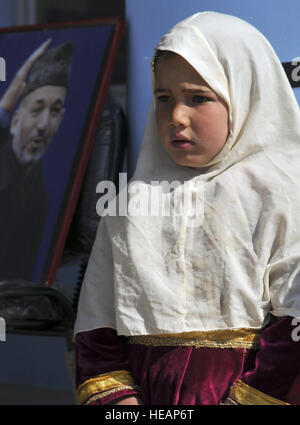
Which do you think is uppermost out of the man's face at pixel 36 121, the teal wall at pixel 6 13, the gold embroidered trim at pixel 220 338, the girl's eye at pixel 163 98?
the teal wall at pixel 6 13

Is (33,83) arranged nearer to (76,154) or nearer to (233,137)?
(76,154)

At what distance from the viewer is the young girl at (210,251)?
1.62m

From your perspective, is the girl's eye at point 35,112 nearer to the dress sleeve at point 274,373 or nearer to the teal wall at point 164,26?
the teal wall at point 164,26

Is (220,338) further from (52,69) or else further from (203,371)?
(52,69)

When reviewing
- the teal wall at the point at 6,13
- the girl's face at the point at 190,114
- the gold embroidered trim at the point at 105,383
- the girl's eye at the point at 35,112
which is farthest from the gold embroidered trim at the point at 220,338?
the teal wall at the point at 6,13

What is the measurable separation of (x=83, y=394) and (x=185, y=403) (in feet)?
0.80

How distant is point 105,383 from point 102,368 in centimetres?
4

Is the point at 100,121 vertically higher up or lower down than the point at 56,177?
higher up

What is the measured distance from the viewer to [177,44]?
1.66 meters

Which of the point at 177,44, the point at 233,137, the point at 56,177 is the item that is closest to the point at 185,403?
the point at 233,137

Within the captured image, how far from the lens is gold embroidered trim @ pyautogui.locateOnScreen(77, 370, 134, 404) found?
1.70 m
